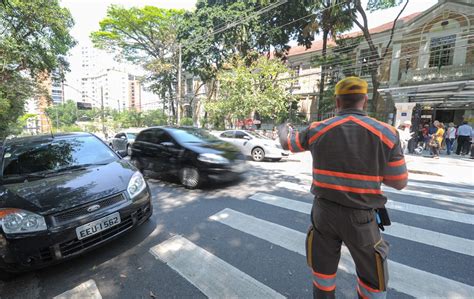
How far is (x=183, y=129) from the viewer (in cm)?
639

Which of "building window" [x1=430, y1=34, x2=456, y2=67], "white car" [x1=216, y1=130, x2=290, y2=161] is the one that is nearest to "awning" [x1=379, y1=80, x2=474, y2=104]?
"building window" [x1=430, y1=34, x2=456, y2=67]

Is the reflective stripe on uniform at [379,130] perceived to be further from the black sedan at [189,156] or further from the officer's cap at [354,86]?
the black sedan at [189,156]

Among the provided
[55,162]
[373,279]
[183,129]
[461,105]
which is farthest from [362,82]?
[461,105]

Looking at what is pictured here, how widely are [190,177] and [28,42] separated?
14309mm

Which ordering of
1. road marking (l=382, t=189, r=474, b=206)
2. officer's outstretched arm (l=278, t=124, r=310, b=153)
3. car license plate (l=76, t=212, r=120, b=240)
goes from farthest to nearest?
road marking (l=382, t=189, r=474, b=206), car license plate (l=76, t=212, r=120, b=240), officer's outstretched arm (l=278, t=124, r=310, b=153)

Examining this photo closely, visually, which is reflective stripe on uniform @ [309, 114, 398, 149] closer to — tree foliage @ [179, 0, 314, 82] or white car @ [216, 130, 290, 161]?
white car @ [216, 130, 290, 161]

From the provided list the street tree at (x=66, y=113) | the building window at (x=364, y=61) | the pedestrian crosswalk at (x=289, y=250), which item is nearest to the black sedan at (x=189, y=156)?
the pedestrian crosswalk at (x=289, y=250)

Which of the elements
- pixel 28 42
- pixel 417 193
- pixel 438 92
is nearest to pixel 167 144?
pixel 417 193

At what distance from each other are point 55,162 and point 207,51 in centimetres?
2118

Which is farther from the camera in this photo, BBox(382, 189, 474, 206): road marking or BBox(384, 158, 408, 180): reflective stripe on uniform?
BBox(382, 189, 474, 206): road marking

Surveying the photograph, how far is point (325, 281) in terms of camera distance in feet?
5.60

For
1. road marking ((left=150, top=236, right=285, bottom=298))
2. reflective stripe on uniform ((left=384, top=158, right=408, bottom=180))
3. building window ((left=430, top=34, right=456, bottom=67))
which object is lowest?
road marking ((left=150, top=236, right=285, bottom=298))

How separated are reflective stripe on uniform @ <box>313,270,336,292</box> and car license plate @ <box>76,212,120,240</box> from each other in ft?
7.31

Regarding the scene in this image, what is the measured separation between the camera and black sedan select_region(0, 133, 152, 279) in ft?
7.39
